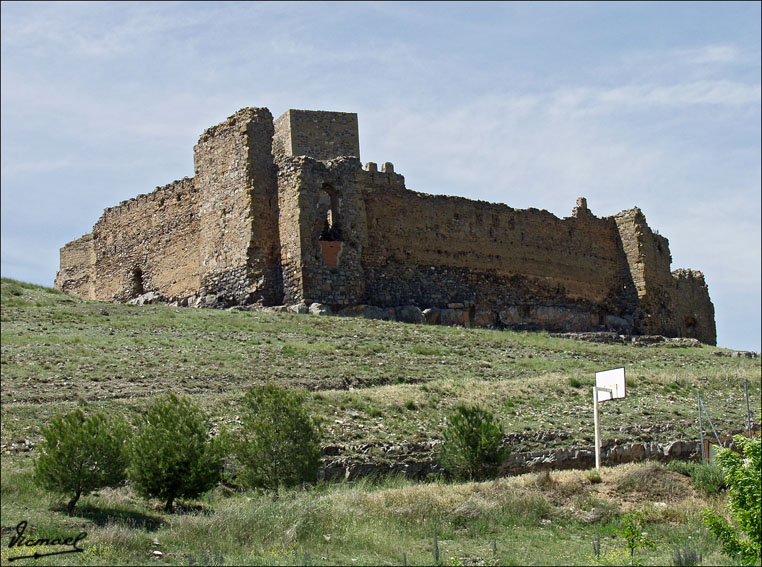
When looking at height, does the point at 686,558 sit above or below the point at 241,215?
below

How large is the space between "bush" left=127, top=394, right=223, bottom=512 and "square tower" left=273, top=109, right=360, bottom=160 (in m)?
21.2

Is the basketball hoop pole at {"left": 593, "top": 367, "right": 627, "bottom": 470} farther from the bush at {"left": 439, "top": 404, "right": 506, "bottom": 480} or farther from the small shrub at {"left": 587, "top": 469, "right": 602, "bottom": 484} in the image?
the bush at {"left": 439, "top": 404, "right": 506, "bottom": 480}

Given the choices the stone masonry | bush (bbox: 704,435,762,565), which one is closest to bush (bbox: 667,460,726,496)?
bush (bbox: 704,435,762,565)

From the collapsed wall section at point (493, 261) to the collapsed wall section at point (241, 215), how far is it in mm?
3059

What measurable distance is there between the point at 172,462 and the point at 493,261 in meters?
21.6

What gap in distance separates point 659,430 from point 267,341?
8.80 m

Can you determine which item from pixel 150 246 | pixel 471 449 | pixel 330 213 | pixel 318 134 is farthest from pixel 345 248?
pixel 471 449

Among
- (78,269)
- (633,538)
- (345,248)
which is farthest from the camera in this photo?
(78,269)

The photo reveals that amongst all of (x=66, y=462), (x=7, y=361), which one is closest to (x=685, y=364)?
(x=7, y=361)

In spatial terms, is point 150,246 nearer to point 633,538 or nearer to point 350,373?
point 350,373

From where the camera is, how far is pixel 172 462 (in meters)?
12.9

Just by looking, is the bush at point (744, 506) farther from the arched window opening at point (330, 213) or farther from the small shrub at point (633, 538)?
the arched window opening at point (330, 213)

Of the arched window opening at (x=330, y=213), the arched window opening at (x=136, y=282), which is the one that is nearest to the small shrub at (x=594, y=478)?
the arched window opening at (x=330, y=213)

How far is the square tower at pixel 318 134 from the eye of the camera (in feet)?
112
